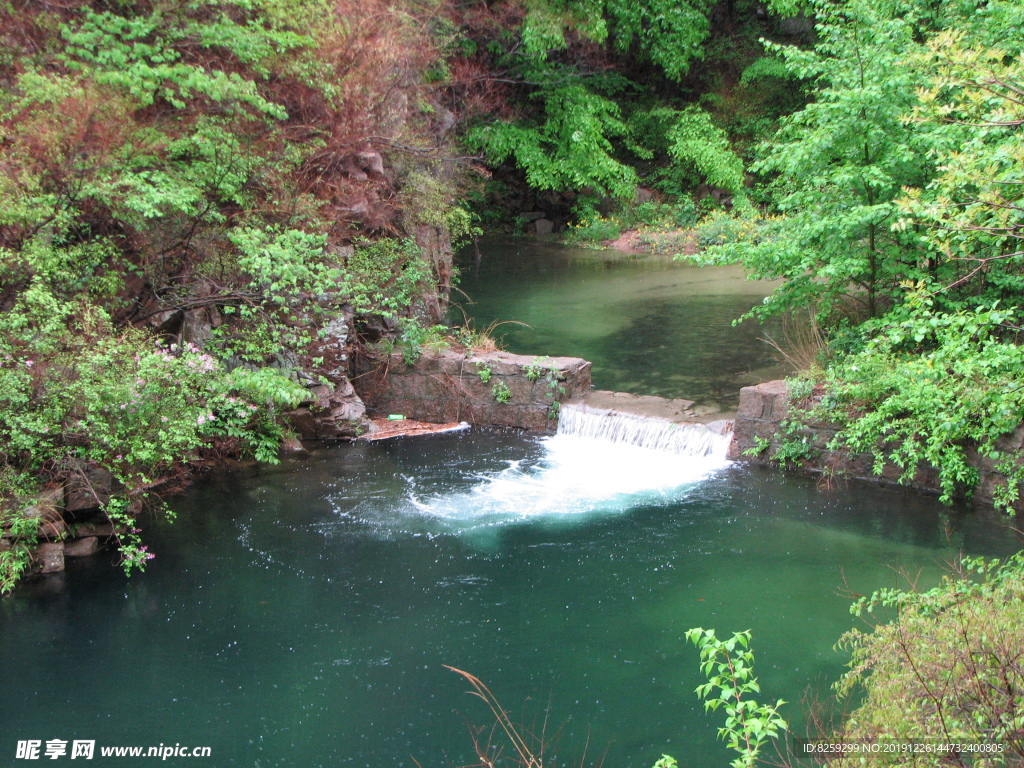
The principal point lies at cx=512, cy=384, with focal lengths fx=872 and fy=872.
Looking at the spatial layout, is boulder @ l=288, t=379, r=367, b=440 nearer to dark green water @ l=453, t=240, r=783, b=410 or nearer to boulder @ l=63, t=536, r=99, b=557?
boulder @ l=63, t=536, r=99, b=557

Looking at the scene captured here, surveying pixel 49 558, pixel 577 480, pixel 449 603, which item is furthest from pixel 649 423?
pixel 49 558

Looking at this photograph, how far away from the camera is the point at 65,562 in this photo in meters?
Answer: 7.51

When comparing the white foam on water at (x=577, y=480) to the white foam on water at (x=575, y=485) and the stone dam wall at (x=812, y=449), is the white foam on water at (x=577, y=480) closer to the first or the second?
the white foam on water at (x=575, y=485)

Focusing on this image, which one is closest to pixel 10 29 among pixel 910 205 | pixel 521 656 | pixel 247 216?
pixel 247 216

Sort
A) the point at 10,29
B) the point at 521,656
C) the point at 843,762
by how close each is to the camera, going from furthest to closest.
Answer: the point at 10,29, the point at 521,656, the point at 843,762

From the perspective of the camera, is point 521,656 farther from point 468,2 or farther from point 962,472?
point 468,2

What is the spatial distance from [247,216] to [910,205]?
703 centimetres

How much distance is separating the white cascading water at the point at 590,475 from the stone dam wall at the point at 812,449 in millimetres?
305

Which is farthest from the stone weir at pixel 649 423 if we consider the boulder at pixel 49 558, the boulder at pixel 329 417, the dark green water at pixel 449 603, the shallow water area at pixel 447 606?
the boulder at pixel 49 558

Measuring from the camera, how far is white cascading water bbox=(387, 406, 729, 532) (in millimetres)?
8562

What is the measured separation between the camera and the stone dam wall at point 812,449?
27.0ft

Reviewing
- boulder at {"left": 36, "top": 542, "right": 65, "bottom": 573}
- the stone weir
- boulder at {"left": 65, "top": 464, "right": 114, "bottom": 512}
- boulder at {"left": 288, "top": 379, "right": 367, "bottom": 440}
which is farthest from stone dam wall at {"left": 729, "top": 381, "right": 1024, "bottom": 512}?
boulder at {"left": 36, "top": 542, "right": 65, "bottom": 573}

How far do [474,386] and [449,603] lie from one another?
4.46 m

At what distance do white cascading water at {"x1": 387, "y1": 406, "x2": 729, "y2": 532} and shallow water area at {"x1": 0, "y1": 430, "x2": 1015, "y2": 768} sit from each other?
4 centimetres
